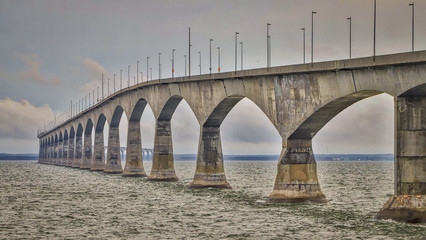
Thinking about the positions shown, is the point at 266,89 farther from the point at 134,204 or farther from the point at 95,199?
the point at 95,199

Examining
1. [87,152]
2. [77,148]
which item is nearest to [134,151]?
[87,152]

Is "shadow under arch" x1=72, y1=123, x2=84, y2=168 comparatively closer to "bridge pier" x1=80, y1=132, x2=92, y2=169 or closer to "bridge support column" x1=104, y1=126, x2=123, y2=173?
"bridge pier" x1=80, y1=132, x2=92, y2=169

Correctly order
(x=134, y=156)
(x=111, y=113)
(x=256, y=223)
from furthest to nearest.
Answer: (x=111, y=113), (x=134, y=156), (x=256, y=223)

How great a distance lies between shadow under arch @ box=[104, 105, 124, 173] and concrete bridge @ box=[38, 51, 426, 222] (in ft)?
59.1

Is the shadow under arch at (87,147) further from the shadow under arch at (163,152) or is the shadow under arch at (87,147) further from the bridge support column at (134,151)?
the shadow under arch at (163,152)

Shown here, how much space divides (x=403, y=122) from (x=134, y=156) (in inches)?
2063

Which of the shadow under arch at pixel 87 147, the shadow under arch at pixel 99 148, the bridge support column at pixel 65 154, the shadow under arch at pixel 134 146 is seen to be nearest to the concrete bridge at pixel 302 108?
the shadow under arch at pixel 134 146

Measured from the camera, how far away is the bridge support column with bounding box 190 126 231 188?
189 ft

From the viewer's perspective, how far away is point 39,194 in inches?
2287

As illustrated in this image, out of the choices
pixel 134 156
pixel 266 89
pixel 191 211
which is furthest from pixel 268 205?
pixel 134 156

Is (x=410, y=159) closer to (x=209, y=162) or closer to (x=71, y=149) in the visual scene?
(x=209, y=162)

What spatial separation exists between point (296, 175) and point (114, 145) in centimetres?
5245

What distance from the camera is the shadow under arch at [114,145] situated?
9244cm

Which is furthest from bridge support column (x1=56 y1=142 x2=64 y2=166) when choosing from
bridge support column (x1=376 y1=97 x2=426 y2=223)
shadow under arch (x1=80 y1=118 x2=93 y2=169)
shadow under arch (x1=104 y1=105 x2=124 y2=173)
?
bridge support column (x1=376 y1=97 x2=426 y2=223)
